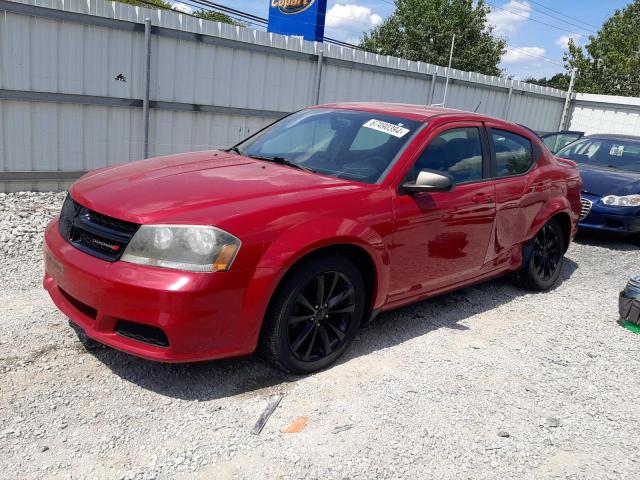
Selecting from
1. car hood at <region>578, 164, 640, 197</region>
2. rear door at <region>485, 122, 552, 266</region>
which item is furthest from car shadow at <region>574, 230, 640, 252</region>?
rear door at <region>485, 122, 552, 266</region>

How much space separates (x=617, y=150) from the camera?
870 cm

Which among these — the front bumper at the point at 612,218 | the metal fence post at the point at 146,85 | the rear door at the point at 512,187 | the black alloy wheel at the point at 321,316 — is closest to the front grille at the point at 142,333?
the black alloy wheel at the point at 321,316

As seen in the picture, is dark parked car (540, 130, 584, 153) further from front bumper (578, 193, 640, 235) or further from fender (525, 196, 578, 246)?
fender (525, 196, 578, 246)

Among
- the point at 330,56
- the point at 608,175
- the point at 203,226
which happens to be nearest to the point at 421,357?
the point at 203,226

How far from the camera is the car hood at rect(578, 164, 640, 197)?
7.48 metres

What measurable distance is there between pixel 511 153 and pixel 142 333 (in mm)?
3400

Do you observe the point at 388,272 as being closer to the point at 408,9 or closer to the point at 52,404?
the point at 52,404

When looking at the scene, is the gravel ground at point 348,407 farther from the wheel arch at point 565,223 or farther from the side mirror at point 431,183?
the wheel arch at point 565,223

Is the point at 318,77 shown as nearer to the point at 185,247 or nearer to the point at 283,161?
the point at 283,161

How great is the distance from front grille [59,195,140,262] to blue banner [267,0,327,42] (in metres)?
11.8

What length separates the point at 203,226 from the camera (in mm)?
2805

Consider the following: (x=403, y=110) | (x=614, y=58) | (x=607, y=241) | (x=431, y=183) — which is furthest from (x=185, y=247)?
(x=614, y=58)

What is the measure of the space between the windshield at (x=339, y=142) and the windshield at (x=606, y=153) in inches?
229

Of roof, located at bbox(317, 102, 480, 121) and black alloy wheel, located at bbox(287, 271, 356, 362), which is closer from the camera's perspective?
black alloy wheel, located at bbox(287, 271, 356, 362)
